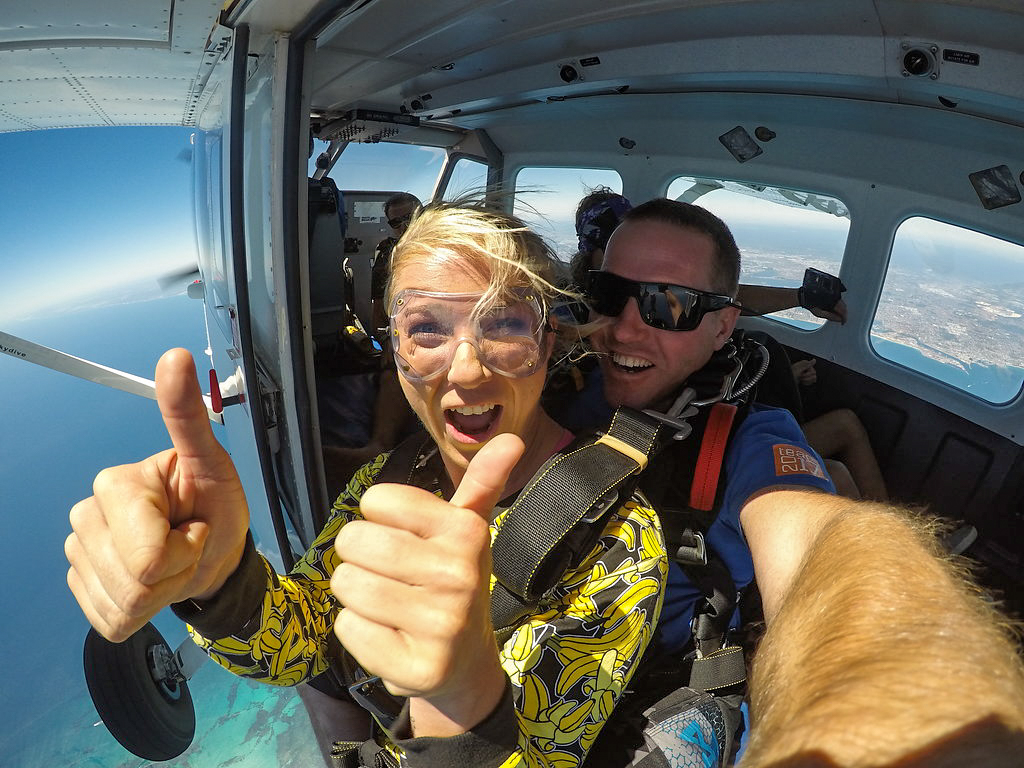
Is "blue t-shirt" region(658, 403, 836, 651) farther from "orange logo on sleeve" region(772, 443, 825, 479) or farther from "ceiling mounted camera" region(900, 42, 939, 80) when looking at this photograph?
"ceiling mounted camera" region(900, 42, 939, 80)

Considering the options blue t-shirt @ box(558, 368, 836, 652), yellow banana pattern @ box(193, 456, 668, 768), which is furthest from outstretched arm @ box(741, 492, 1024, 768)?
blue t-shirt @ box(558, 368, 836, 652)

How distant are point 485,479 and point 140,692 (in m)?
2.01

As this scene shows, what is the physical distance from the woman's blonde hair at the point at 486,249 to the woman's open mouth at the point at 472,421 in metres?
0.24

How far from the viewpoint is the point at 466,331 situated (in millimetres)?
1095

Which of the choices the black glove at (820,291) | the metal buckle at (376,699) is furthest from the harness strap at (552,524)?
A: the black glove at (820,291)

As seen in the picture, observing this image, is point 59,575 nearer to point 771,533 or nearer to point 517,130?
point 771,533

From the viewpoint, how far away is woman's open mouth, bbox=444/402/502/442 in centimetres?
113

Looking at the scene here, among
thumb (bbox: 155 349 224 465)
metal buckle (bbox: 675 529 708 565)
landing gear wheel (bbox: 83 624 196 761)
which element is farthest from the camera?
landing gear wheel (bbox: 83 624 196 761)

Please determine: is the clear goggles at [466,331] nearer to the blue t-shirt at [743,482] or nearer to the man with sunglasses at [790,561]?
the blue t-shirt at [743,482]

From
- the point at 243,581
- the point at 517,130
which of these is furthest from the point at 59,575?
the point at 517,130

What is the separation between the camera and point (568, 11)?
2305mm

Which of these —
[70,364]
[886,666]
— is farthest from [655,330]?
[70,364]

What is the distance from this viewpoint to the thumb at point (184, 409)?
2.49 ft

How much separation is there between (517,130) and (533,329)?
4668 millimetres
